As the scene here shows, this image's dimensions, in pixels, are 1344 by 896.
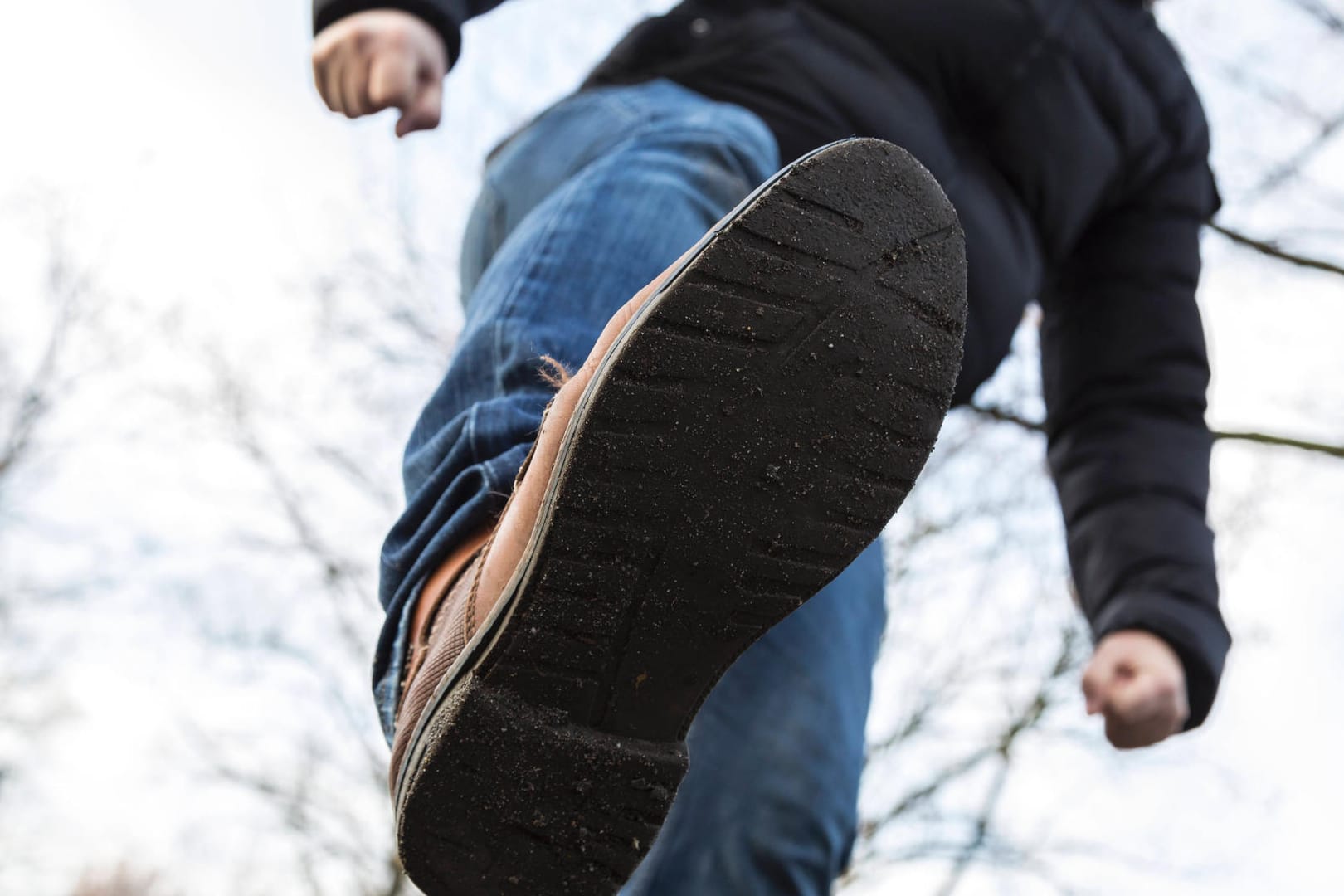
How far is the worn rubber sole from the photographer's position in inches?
30.3

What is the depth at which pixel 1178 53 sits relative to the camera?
6.01 feet

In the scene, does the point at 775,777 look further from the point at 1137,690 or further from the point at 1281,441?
the point at 1281,441

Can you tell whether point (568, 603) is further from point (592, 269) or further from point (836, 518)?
point (592, 269)

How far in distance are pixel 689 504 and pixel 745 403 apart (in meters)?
0.08

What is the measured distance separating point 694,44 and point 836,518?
0.82 meters

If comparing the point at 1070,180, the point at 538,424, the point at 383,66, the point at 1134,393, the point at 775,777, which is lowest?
the point at 1134,393

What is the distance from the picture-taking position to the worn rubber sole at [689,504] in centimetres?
77

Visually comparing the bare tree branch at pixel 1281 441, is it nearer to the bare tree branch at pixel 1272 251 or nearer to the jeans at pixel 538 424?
the bare tree branch at pixel 1272 251

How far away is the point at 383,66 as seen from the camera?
1.14 m

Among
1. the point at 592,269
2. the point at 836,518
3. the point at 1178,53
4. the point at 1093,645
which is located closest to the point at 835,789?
the point at 836,518

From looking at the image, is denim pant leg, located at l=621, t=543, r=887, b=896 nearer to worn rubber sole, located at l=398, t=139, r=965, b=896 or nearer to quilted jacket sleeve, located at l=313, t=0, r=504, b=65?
worn rubber sole, located at l=398, t=139, r=965, b=896

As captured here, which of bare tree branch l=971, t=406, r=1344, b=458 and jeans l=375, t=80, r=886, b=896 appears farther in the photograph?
bare tree branch l=971, t=406, r=1344, b=458

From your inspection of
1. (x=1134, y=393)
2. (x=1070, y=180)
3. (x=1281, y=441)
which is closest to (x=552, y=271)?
(x=1070, y=180)

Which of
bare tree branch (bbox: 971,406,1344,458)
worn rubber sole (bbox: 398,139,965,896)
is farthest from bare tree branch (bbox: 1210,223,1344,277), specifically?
worn rubber sole (bbox: 398,139,965,896)
